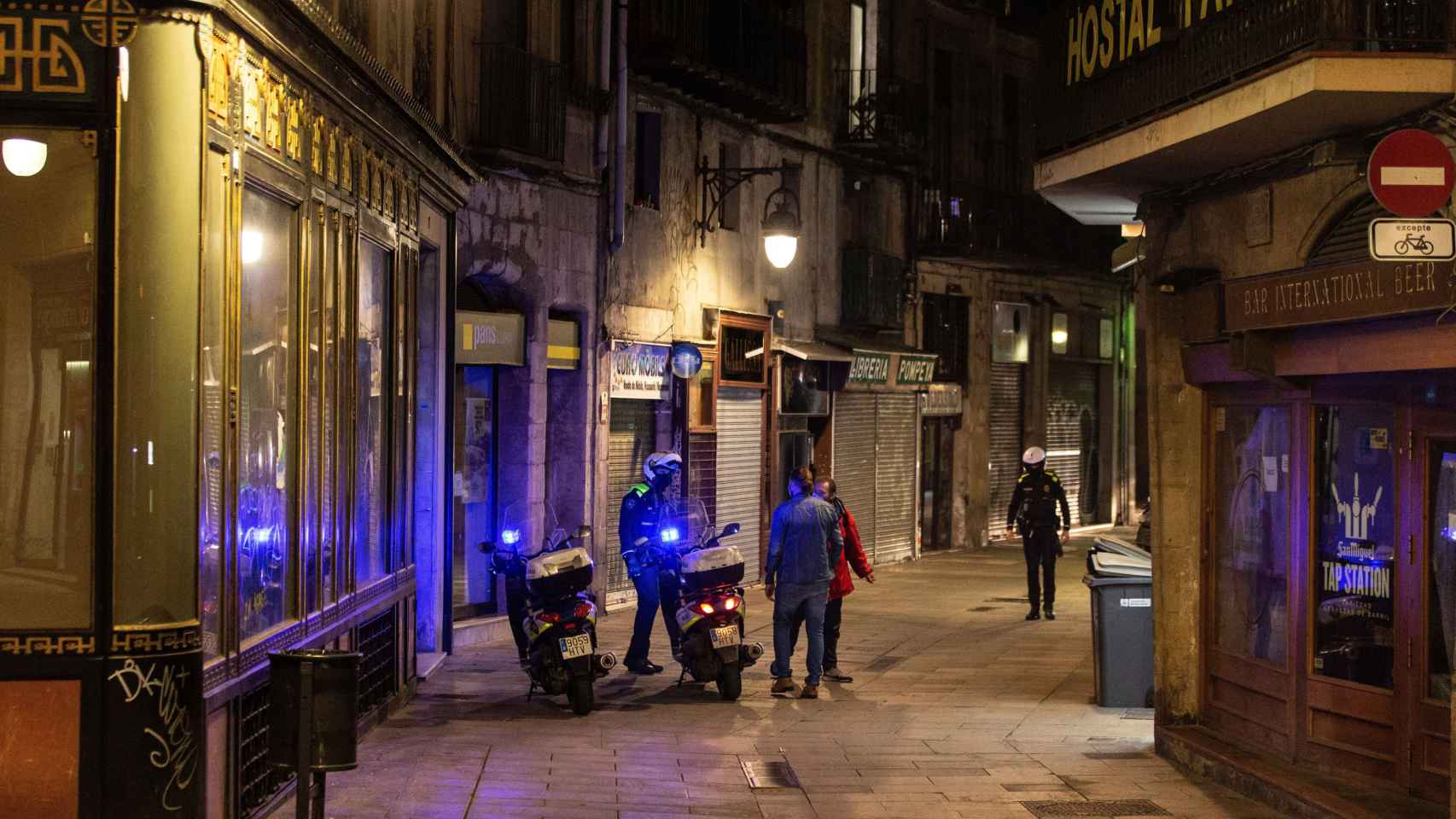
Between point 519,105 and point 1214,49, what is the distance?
9154mm

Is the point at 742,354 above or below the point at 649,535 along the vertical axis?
above

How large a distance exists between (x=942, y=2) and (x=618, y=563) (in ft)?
48.9

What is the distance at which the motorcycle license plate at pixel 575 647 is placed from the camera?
12.9m

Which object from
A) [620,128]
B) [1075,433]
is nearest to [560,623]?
[620,128]

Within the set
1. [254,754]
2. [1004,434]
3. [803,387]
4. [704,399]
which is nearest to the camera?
[254,754]

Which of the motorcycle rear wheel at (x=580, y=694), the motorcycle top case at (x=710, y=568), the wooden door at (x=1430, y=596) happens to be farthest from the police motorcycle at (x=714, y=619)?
the wooden door at (x=1430, y=596)

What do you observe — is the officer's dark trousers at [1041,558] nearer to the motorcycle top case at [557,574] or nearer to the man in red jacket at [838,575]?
the man in red jacket at [838,575]

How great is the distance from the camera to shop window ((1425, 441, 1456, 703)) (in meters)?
9.42

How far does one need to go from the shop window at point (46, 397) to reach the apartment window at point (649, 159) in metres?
14.1

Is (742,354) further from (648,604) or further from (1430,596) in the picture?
(1430,596)

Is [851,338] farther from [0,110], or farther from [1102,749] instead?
[0,110]

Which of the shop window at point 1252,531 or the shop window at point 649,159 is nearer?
the shop window at point 1252,531

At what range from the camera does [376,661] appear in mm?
12258

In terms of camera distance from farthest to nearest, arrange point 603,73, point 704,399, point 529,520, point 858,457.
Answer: point 858,457 → point 704,399 → point 603,73 → point 529,520
